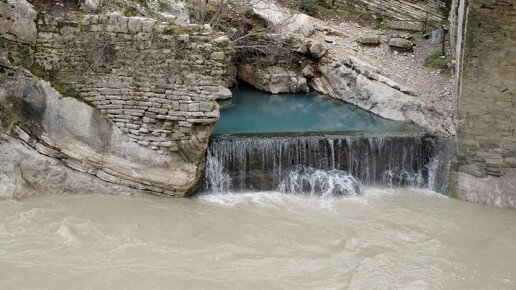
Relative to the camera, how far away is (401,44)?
11.7m

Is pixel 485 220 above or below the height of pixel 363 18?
below

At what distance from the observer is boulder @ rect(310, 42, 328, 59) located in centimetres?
1151

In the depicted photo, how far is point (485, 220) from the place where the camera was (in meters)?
6.95

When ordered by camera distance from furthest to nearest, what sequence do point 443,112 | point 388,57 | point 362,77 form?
point 388,57, point 362,77, point 443,112

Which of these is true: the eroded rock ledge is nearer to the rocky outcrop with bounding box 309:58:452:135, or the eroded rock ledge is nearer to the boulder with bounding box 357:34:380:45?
the rocky outcrop with bounding box 309:58:452:135

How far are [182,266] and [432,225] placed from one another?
3299 mm

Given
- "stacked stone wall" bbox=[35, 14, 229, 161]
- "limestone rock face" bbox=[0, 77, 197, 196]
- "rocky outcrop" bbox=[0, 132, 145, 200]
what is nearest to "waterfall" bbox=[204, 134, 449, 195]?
"limestone rock face" bbox=[0, 77, 197, 196]

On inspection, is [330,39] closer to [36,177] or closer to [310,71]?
[310,71]

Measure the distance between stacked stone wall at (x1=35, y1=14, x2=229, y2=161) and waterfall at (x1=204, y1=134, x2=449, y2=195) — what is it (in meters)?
1.02

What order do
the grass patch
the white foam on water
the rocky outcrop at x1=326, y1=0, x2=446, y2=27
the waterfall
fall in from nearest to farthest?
the white foam on water, the waterfall, the grass patch, the rocky outcrop at x1=326, y1=0, x2=446, y2=27

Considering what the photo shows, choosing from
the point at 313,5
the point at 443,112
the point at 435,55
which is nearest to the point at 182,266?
the point at 443,112

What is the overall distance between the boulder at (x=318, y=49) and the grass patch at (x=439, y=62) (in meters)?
2.21

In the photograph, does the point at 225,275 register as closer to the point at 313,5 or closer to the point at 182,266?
the point at 182,266

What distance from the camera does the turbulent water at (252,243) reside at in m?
5.11
